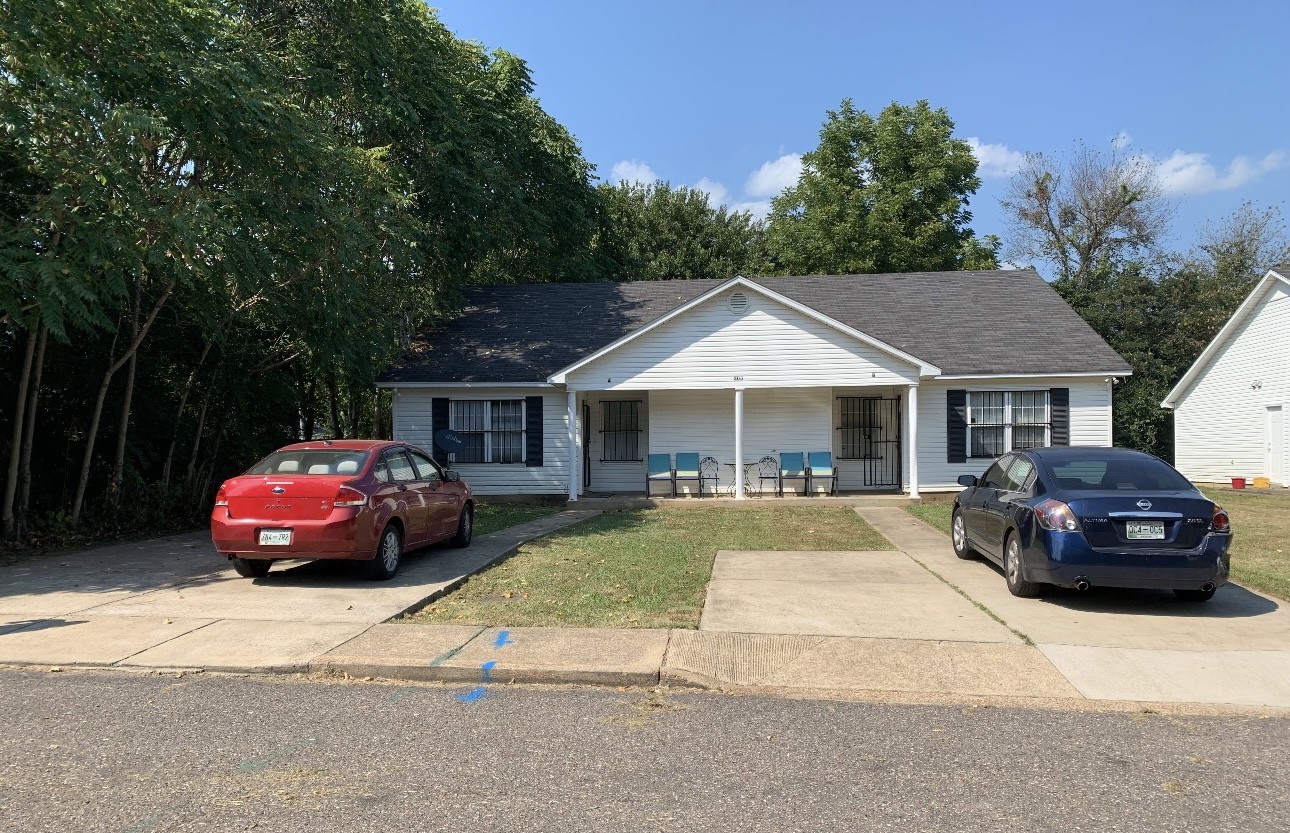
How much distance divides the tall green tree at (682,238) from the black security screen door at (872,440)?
766 inches

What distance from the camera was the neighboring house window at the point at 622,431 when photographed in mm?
19953

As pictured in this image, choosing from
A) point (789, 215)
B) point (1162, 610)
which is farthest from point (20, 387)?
point (789, 215)

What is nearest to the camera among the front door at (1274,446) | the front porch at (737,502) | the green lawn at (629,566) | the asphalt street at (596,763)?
the asphalt street at (596,763)

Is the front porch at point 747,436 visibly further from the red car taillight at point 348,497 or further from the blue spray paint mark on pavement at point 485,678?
the blue spray paint mark on pavement at point 485,678

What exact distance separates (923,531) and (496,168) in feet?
44.3

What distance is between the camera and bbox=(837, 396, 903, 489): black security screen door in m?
19.6

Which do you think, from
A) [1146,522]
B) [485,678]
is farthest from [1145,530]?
[485,678]

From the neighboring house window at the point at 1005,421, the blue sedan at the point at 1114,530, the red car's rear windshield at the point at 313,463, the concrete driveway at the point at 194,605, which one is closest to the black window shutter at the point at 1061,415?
the neighboring house window at the point at 1005,421

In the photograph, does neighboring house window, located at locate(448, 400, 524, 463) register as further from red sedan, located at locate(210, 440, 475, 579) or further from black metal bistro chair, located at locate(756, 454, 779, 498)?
red sedan, located at locate(210, 440, 475, 579)

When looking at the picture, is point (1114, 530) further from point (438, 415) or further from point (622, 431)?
point (438, 415)

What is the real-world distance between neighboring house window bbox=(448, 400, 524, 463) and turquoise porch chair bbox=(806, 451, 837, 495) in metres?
6.23

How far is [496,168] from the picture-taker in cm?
2111

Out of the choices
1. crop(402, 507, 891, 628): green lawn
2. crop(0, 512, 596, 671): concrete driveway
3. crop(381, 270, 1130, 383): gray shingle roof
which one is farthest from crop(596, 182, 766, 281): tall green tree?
crop(0, 512, 596, 671): concrete driveway

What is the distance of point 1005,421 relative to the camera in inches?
730
